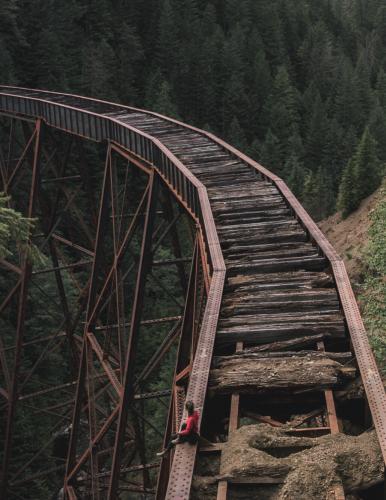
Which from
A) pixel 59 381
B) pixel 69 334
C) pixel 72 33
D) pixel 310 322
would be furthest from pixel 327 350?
pixel 72 33

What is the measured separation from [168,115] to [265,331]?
4982cm

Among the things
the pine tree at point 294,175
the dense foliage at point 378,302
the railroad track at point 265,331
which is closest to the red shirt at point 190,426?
the railroad track at point 265,331

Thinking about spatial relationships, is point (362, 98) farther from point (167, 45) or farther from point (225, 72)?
point (167, 45)

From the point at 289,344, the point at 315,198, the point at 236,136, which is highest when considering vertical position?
the point at 289,344

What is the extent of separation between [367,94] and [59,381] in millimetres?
68473

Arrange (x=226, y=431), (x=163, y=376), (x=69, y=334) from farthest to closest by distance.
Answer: (x=163, y=376) < (x=69, y=334) < (x=226, y=431)

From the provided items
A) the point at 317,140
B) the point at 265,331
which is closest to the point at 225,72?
the point at 317,140

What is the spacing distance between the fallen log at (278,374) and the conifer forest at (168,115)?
0.21ft

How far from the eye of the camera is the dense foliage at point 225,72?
164ft

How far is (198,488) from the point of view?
5305 millimetres

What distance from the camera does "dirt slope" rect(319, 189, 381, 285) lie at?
34219 mm

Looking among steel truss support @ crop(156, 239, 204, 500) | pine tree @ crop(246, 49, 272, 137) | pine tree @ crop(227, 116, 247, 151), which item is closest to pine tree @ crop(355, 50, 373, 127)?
pine tree @ crop(246, 49, 272, 137)

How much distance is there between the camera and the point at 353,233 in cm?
3950

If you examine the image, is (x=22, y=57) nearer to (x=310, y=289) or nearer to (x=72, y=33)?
(x=72, y=33)
